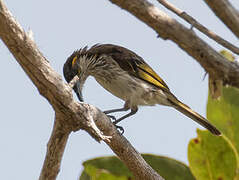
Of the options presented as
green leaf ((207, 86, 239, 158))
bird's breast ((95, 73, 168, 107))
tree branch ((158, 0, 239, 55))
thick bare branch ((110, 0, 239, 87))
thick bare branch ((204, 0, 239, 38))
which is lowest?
bird's breast ((95, 73, 168, 107))

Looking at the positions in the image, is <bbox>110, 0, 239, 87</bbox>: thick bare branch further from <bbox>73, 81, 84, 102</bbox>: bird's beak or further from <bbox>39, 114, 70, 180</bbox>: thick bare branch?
<bbox>73, 81, 84, 102</bbox>: bird's beak

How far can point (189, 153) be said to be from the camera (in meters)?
3.29

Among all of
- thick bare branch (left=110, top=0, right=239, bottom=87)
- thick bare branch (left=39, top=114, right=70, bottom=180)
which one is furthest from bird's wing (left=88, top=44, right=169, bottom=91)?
thick bare branch (left=110, top=0, right=239, bottom=87)

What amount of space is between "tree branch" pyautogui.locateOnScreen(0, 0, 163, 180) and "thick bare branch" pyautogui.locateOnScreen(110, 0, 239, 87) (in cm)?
56

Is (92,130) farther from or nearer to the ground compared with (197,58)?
nearer to the ground

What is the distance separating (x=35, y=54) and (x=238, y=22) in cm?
114

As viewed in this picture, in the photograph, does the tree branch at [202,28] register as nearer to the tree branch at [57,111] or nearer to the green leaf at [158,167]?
the tree branch at [57,111]

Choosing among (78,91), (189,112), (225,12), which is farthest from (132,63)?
(225,12)

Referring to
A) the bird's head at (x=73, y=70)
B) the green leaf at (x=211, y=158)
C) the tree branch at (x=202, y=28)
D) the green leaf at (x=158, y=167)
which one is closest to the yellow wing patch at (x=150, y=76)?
the bird's head at (x=73, y=70)

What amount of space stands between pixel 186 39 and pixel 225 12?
247 mm

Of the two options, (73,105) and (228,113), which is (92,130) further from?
(228,113)

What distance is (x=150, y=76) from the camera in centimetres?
546

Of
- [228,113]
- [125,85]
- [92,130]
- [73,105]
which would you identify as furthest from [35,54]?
[125,85]

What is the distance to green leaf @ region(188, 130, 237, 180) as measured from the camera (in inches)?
127
